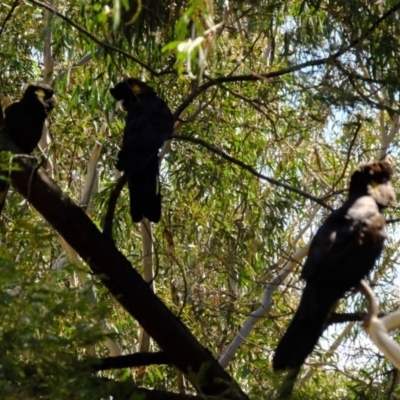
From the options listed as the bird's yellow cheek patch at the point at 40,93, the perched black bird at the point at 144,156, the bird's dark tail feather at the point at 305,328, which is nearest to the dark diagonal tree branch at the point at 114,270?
the bird's dark tail feather at the point at 305,328

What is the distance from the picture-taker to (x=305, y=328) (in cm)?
382

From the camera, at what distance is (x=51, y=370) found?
2723 mm

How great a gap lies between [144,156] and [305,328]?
3.36ft

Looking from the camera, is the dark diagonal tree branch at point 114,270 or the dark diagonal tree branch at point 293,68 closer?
the dark diagonal tree branch at point 114,270

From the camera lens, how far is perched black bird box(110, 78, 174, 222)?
435 cm

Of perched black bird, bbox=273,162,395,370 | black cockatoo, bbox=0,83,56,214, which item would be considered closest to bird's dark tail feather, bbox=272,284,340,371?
perched black bird, bbox=273,162,395,370

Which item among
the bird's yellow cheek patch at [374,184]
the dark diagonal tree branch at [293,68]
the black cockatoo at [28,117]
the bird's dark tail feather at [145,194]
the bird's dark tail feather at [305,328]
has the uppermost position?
the black cockatoo at [28,117]

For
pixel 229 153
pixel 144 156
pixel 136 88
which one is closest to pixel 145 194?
pixel 144 156

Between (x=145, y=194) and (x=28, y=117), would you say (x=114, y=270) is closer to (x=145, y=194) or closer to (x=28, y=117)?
(x=145, y=194)

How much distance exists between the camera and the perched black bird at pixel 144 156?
435cm

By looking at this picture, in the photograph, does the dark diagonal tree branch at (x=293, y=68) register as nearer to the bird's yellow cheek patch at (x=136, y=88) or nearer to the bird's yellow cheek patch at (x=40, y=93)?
the bird's yellow cheek patch at (x=136, y=88)

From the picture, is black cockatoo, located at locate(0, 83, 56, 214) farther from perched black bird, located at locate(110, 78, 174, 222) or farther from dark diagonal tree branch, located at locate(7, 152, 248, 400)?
dark diagonal tree branch, located at locate(7, 152, 248, 400)

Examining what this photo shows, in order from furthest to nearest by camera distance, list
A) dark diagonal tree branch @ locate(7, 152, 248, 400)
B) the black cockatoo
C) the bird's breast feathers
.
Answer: the black cockatoo
the bird's breast feathers
dark diagonal tree branch @ locate(7, 152, 248, 400)

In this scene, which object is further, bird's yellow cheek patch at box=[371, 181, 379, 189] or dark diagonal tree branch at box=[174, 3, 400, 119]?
bird's yellow cheek patch at box=[371, 181, 379, 189]
